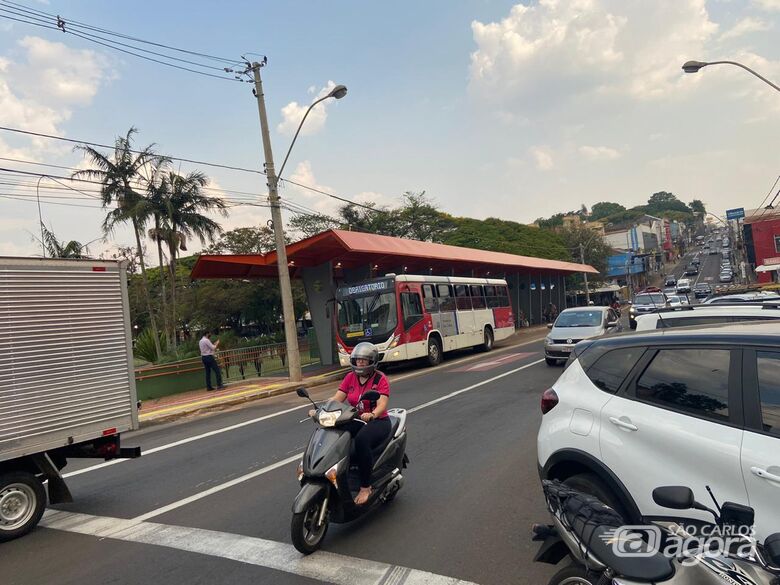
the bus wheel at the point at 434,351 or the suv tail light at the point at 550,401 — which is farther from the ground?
the suv tail light at the point at 550,401

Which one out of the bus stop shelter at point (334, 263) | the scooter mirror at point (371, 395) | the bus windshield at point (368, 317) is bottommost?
the scooter mirror at point (371, 395)

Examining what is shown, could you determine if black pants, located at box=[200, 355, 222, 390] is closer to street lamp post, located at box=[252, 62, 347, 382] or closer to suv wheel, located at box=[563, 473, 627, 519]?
street lamp post, located at box=[252, 62, 347, 382]

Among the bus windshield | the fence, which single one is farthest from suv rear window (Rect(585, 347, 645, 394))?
the fence

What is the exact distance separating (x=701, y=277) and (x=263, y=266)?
88.5 meters

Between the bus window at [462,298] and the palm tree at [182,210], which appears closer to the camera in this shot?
the bus window at [462,298]

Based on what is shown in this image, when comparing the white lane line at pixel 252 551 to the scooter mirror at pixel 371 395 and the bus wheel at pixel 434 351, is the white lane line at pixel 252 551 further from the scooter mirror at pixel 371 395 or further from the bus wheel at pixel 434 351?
the bus wheel at pixel 434 351

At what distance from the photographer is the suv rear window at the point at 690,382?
3086 mm

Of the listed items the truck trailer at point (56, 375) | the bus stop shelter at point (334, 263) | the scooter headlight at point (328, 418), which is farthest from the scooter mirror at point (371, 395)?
the bus stop shelter at point (334, 263)

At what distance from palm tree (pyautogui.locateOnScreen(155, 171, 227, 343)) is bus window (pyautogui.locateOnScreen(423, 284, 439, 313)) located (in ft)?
48.8

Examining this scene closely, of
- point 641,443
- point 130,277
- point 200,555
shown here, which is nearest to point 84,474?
point 200,555

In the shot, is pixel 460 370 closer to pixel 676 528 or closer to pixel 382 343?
pixel 382 343

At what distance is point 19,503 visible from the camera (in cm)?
540

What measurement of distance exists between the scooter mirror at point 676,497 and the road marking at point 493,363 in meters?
13.3

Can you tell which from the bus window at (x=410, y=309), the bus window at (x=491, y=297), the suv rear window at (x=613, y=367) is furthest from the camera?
the bus window at (x=491, y=297)
